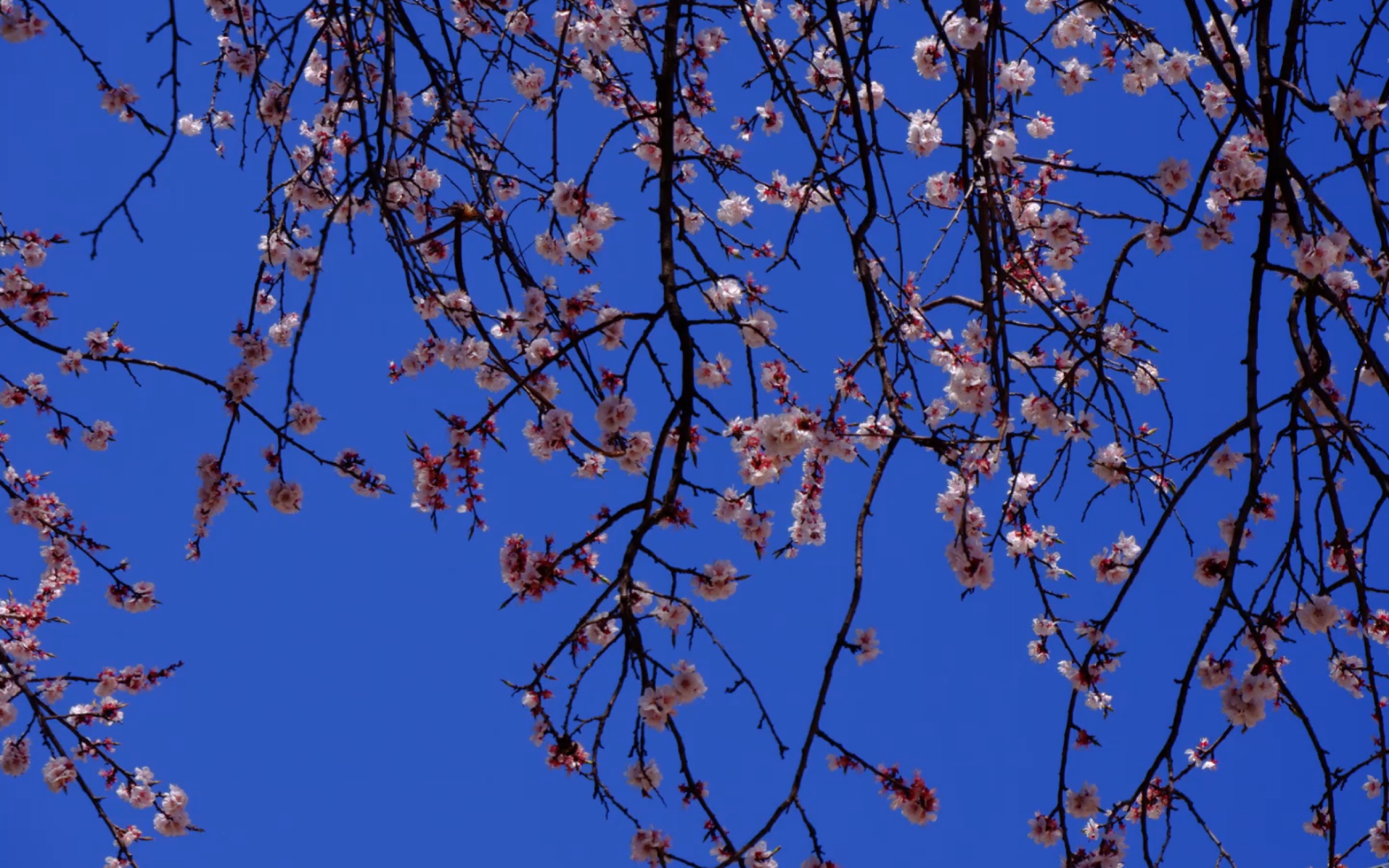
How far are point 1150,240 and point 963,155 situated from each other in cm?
64

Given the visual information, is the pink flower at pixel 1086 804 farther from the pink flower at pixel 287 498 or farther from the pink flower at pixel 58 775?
the pink flower at pixel 58 775

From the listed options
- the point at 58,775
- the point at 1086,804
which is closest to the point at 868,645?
the point at 1086,804

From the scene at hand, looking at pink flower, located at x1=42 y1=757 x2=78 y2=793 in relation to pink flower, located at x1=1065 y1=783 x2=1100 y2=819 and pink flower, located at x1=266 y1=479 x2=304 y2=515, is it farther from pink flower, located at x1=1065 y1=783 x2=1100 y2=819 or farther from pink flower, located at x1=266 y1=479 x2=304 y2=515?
pink flower, located at x1=1065 y1=783 x2=1100 y2=819

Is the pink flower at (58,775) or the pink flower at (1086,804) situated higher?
the pink flower at (58,775)

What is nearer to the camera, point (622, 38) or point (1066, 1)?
point (1066, 1)

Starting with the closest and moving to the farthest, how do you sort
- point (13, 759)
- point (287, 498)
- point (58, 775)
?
point (287, 498) < point (58, 775) < point (13, 759)

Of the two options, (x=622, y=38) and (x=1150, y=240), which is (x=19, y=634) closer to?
(x=622, y=38)

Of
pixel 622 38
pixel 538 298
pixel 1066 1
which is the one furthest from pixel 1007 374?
pixel 622 38

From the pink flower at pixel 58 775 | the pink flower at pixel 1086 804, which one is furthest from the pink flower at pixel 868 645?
the pink flower at pixel 58 775

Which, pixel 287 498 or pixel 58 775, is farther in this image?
pixel 58 775

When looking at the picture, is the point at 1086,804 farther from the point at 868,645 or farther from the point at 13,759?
the point at 13,759

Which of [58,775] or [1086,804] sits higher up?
[58,775]

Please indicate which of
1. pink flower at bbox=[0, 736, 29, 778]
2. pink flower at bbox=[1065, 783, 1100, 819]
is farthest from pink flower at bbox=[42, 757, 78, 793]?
pink flower at bbox=[1065, 783, 1100, 819]

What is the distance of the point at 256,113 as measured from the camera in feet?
10.7
